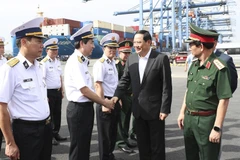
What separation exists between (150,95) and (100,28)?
47634 millimetres

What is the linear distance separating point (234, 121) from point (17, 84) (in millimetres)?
Answer: 4929

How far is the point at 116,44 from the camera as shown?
3.73m

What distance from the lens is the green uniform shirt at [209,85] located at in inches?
88.0

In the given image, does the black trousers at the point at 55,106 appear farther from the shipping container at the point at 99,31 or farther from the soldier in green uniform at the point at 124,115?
the shipping container at the point at 99,31

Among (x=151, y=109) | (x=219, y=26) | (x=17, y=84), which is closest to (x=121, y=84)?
(x=151, y=109)

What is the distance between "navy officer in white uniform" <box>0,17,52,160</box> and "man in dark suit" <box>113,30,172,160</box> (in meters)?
1.10

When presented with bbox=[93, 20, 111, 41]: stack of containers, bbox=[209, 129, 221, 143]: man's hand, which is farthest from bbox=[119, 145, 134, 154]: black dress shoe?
bbox=[93, 20, 111, 41]: stack of containers

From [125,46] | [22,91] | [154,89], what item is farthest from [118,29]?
[22,91]

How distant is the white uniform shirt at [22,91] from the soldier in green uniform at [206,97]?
1415 mm

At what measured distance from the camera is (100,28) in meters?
49.1

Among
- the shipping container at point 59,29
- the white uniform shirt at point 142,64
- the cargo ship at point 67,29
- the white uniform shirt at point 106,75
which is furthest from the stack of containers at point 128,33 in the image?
the white uniform shirt at point 142,64

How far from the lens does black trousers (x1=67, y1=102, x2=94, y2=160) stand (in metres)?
2.74

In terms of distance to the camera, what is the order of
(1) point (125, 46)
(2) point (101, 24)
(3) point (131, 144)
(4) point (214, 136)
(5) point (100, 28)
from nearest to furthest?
(4) point (214, 136), (3) point (131, 144), (1) point (125, 46), (5) point (100, 28), (2) point (101, 24)

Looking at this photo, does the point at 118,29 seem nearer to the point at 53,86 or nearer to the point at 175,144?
the point at 53,86
